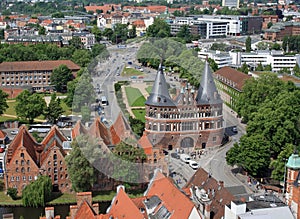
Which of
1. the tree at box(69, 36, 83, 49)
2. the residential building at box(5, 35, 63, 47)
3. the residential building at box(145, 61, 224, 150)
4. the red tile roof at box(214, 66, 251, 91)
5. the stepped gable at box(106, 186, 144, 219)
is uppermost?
the residential building at box(145, 61, 224, 150)

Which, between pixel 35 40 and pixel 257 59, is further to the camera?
pixel 35 40

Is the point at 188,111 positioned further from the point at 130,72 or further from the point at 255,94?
the point at 255,94

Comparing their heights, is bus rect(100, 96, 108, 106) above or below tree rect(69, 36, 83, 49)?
above

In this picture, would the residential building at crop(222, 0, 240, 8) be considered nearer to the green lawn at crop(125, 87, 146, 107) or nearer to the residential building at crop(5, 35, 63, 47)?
the residential building at crop(5, 35, 63, 47)

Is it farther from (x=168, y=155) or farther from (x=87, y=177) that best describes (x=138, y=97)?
(x=87, y=177)

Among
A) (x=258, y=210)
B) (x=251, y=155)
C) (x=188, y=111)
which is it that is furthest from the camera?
(x=251, y=155)

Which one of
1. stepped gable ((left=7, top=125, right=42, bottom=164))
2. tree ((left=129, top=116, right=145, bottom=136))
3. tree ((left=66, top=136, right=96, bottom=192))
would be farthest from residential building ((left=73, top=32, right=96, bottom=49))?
tree ((left=129, top=116, right=145, bottom=136))

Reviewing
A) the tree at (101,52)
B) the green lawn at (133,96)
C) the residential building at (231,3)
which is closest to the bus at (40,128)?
the tree at (101,52)

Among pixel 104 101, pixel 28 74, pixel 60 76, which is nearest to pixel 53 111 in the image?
pixel 60 76
